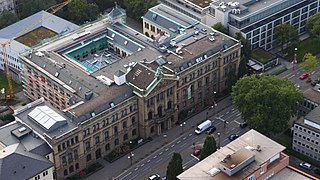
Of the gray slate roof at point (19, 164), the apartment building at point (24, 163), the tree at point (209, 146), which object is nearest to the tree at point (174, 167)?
the tree at point (209, 146)

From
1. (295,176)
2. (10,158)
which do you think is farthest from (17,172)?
(295,176)

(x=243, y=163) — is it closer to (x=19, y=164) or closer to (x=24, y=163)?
(x=24, y=163)

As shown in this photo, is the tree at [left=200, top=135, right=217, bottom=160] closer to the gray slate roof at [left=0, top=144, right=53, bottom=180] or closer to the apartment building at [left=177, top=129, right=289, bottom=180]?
the apartment building at [left=177, top=129, right=289, bottom=180]

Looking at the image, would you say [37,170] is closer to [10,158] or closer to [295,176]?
[10,158]

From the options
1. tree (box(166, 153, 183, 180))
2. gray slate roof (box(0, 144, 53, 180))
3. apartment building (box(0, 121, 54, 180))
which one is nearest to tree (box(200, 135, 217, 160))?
tree (box(166, 153, 183, 180))

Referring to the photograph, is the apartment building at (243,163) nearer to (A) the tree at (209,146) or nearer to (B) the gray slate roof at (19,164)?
(A) the tree at (209,146)
